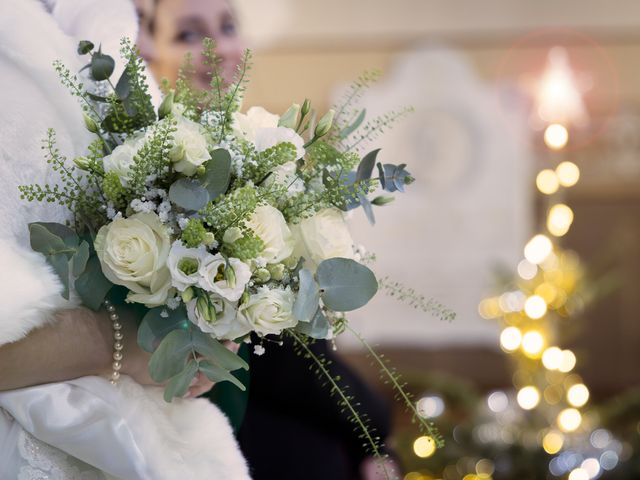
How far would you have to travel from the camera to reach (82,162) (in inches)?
49.1

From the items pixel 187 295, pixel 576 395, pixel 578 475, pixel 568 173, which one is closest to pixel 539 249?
pixel 568 173

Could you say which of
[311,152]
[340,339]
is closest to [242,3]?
[340,339]

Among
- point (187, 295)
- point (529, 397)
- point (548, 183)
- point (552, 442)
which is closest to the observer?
point (187, 295)

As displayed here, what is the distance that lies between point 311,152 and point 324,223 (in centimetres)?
13

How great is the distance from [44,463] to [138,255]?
0.33 metres

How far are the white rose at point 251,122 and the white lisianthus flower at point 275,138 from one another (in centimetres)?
1

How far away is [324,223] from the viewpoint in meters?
1.32

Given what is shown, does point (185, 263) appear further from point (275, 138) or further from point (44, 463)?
point (44, 463)

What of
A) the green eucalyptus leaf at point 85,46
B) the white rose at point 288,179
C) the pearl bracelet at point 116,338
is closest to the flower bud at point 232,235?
the white rose at point 288,179

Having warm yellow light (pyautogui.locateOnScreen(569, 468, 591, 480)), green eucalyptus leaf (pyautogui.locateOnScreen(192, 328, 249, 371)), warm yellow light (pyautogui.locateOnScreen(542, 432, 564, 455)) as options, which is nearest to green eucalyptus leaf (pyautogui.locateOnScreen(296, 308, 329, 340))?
green eucalyptus leaf (pyautogui.locateOnScreen(192, 328, 249, 371))

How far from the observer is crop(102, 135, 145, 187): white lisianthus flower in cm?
123

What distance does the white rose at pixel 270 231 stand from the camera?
4.13 feet

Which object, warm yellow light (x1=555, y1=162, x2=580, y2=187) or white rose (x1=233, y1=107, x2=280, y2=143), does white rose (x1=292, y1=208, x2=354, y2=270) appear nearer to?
white rose (x1=233, y1=107, x2=280, y2=143)

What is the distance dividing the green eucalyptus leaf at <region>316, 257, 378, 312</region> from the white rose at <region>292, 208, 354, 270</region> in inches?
1.0
